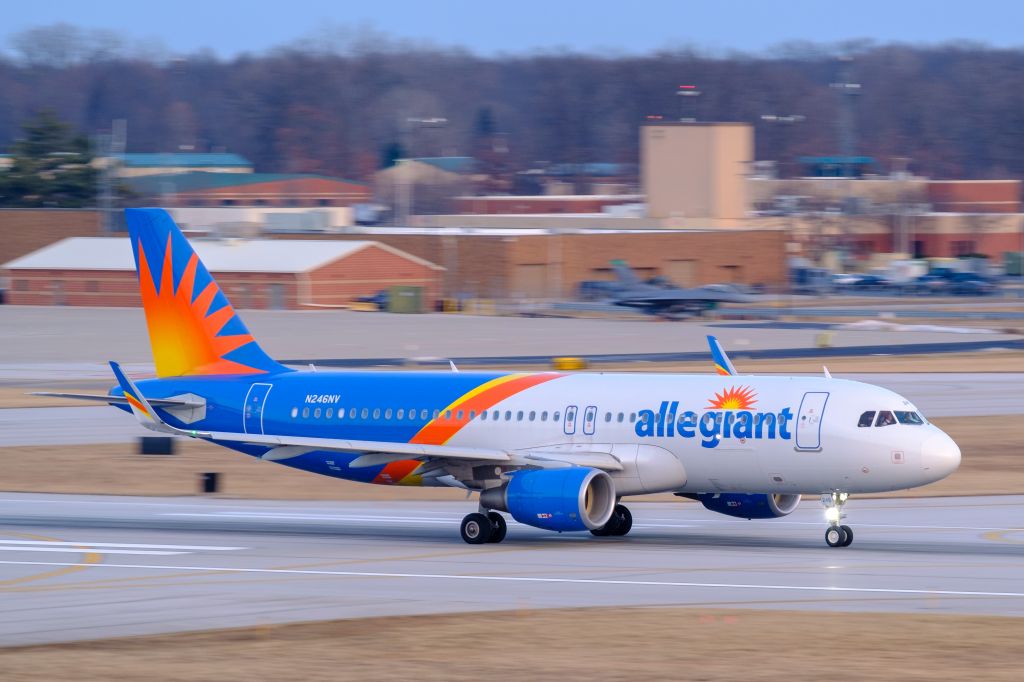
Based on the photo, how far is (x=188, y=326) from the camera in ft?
131

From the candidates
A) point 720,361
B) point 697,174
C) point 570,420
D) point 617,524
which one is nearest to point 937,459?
point 617,524

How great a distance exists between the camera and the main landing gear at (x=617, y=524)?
3556 cm

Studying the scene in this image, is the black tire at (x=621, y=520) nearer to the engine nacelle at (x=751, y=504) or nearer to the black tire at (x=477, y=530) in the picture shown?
the engine nacelle at (x=751, y=504)

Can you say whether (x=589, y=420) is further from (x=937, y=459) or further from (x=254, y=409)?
(x=254, y=409)

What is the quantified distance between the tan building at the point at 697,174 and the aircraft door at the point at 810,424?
453 ft

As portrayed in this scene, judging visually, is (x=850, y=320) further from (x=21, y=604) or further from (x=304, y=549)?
(x=21, y=604)

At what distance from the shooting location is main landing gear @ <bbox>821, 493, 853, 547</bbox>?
32625 mm

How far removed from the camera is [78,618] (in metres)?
24.9

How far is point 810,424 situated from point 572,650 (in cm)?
1196

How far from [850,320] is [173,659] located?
101119 millimetres

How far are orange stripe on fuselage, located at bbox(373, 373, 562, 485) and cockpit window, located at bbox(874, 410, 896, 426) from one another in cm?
784

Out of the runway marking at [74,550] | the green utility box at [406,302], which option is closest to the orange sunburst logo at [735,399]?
the runway marking at [74,550]

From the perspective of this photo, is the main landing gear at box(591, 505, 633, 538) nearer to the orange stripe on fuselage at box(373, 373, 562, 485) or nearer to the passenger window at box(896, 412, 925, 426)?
the orange stripe on fuselage at box(373, 373, 562, 485)

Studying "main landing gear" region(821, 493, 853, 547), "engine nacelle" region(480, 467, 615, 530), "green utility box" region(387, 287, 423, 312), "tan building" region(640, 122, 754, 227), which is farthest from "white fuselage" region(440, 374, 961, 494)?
"tan building" region(640, 122, 754, 227)
